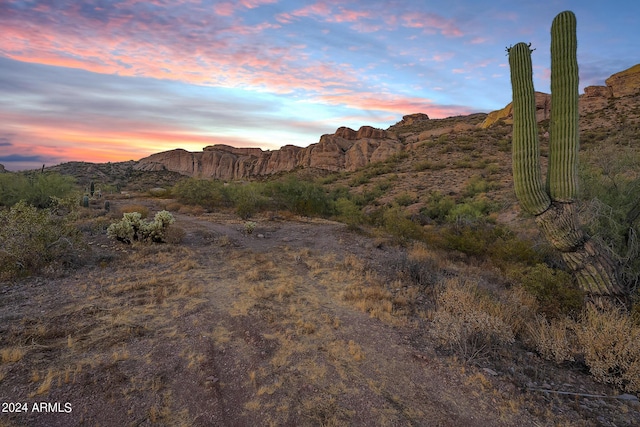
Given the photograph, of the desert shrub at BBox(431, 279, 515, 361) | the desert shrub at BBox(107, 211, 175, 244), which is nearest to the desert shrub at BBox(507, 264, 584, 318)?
the desert shrub at BBox(431, 279, 515, 361)

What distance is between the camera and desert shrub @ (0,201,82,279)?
6.46m

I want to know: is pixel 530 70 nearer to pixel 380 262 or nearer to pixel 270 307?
pixel 380 262

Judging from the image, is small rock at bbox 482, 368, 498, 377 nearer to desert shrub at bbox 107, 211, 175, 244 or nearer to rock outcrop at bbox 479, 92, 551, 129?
desert shrub at bbox 107, 211, 175, 244

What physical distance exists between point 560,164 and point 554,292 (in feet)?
7.08

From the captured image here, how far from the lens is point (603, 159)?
623 centimetres

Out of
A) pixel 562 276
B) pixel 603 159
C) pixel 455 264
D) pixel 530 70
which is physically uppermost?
pixel 530 70

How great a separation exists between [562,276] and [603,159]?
109 inches

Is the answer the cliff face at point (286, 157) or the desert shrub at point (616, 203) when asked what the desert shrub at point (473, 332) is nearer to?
the desert shrub at point (616, 203)

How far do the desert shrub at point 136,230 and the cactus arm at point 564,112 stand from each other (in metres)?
10.2

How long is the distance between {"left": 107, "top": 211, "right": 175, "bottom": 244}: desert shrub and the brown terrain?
24.6 inches

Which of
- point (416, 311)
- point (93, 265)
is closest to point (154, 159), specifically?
point (93, 265)

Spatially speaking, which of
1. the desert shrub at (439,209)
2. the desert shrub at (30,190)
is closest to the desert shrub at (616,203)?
the desert shrub at (439,209)

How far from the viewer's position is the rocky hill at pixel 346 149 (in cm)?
3378

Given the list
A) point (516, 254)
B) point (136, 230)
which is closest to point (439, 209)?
point (516, 254)
